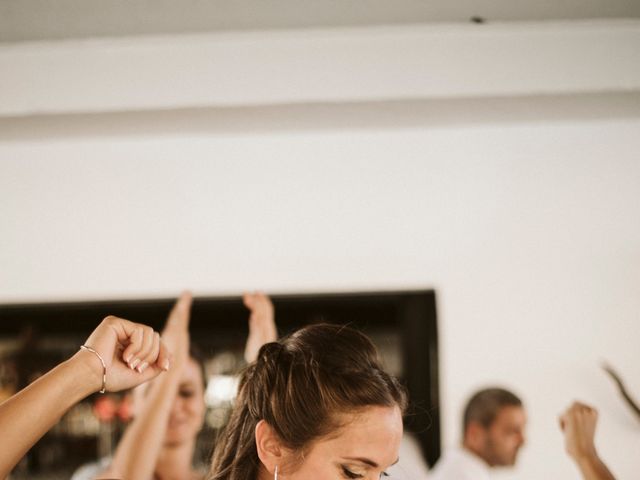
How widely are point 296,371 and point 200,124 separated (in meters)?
1.45

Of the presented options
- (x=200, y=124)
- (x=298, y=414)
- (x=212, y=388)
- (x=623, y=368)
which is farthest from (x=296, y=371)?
(x=623, y=368)

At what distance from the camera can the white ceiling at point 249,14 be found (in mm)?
2205

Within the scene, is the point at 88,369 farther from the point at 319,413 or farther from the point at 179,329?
the point at 179,329

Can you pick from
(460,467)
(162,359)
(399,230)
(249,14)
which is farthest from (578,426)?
(249,14)

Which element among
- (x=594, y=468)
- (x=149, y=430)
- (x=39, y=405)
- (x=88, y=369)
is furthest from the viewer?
(x=594, y=468)

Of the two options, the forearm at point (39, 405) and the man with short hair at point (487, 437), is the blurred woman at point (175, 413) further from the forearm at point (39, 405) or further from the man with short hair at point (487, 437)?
the forearm at point (39, 405)

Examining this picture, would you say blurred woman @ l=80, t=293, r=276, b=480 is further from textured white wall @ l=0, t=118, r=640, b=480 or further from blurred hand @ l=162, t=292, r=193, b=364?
textured white wall @ l=0, t=118, r=640, b=480

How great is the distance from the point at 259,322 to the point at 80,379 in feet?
4.34

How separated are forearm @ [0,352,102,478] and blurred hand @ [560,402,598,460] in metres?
1.87

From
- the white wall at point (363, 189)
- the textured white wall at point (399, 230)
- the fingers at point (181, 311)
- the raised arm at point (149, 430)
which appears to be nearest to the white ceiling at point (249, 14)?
the white wall at point (363, 189)

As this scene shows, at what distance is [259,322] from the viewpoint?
2.48m

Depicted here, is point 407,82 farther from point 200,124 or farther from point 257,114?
point 200,124

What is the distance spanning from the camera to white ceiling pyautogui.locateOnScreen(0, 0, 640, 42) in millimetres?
2205

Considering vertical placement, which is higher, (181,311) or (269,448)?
(181,311)
